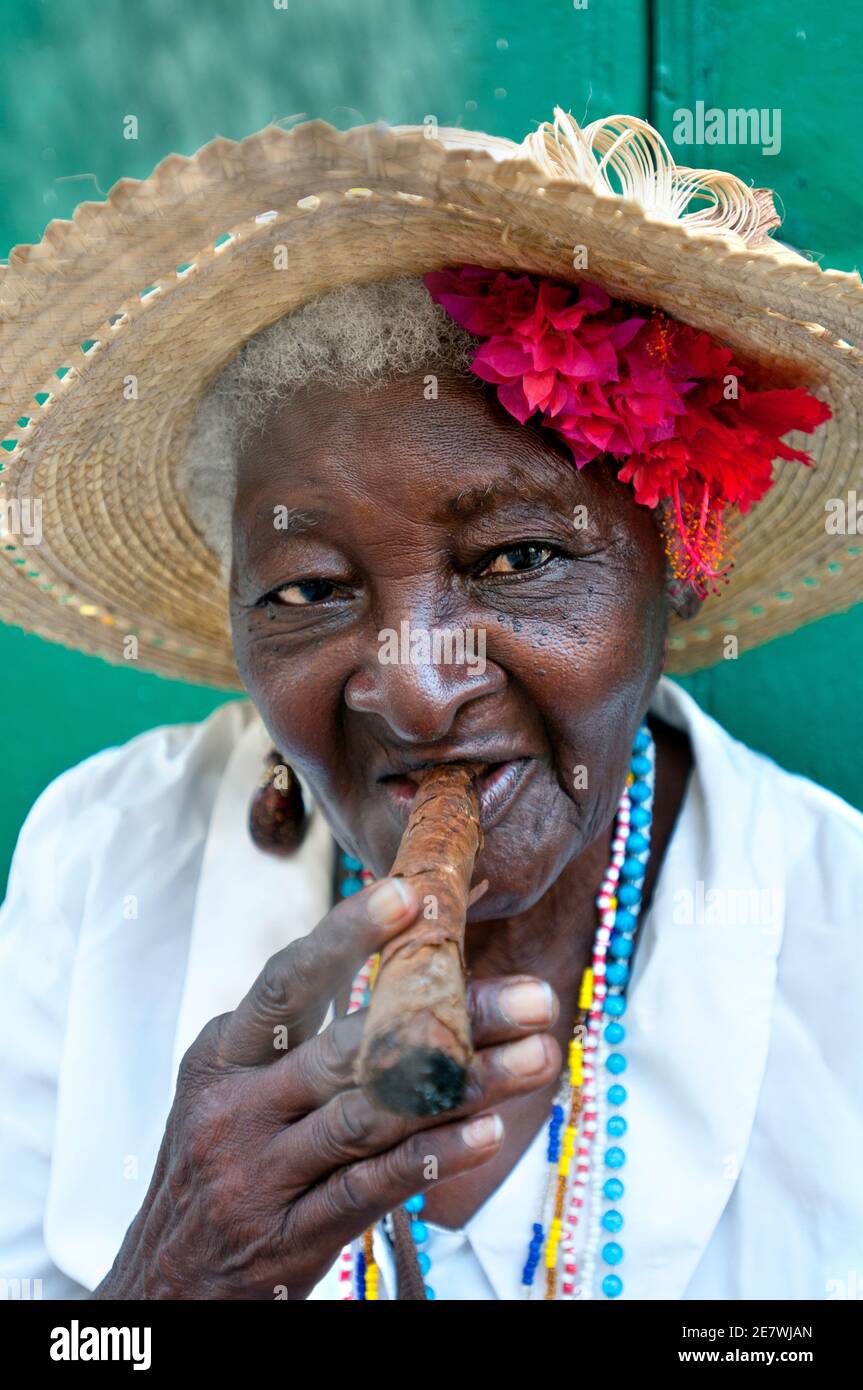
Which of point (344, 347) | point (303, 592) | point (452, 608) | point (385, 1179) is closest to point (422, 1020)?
point (385, 1179)

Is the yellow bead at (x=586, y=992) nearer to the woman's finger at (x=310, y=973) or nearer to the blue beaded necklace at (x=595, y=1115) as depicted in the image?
the blue beaded necklace at (x=595, y=1115)

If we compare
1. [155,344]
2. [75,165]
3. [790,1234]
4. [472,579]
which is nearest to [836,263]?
[472,579]

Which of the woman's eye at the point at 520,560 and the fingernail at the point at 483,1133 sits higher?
the woman's eye at the point at 520,560

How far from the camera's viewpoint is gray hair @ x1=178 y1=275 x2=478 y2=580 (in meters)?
1.68

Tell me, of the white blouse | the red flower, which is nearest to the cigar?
the red flower

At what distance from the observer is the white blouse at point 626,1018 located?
1826mm

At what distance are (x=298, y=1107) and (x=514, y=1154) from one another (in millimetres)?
836

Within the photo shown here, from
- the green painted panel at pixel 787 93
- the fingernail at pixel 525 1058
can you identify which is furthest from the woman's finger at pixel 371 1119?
the green painted panel at pixel 787 93

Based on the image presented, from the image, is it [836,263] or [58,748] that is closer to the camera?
[836,263]

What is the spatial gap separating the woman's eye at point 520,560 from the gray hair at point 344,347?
0.25 metres

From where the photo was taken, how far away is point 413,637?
65.3 inches

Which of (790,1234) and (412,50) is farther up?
(412,50)

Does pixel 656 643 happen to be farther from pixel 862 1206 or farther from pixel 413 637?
pixel 862 1206

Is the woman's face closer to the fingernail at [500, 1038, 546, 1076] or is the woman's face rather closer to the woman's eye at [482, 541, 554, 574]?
the woman's eye at [482, 541, 554, 574]
